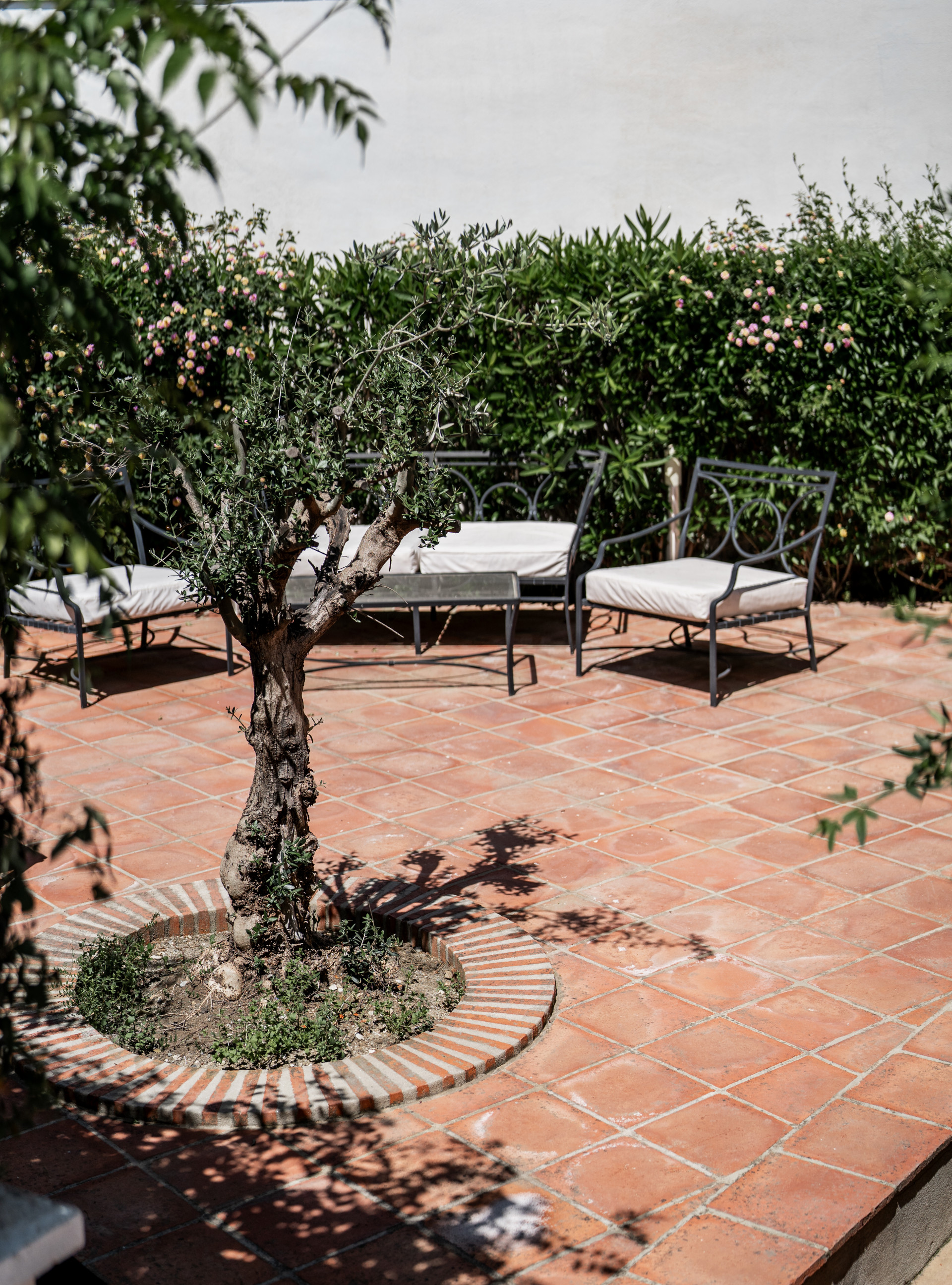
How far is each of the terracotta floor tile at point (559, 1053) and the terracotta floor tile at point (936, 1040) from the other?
0.86m

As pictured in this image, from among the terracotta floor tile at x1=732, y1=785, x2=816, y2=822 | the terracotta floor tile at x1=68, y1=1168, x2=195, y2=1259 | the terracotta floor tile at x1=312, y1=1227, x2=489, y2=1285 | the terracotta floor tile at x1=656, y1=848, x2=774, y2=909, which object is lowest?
the terracotta floor tile at x1=312, y1=1227, x2=489, y2=1285

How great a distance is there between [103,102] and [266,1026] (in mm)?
9122

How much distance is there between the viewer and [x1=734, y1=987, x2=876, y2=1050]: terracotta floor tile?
404 cm

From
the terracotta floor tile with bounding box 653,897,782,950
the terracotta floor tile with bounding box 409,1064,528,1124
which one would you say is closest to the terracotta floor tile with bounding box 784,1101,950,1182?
the terracotta floor tile with bounding box 409,1064,528,1124

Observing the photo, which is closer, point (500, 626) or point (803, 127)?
point (500, 626)

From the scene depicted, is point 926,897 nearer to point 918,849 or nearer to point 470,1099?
point 918,849

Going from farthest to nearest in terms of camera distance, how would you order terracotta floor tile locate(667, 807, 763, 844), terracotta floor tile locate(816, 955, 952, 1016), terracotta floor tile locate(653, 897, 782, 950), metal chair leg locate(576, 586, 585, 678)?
metal chair leg locate(576, 586, 585, 678) → terracotta floor tile locate(667, 807, 763, 844) → terracotta floor tile locate(653, 897, 782, 950) → terracotta floor tile locate(816, 955, 952, 1016)

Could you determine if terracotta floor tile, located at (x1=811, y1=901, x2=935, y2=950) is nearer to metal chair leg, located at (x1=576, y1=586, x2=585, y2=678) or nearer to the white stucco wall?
metal chair leg, located at (x1=576, y1=586, x2=585, y2=678)

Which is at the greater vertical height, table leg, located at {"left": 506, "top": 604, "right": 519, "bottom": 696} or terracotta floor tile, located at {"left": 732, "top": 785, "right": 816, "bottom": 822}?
Result: table leg, located at {"left": 506, "top": 604, "right": 519, "bottom": 696}

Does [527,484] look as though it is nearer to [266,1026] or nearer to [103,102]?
[103,102]

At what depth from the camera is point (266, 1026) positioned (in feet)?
12.8

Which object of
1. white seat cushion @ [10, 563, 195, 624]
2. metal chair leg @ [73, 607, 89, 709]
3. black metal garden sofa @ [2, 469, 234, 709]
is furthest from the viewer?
white seat cushion @ [10, 563, 195, 624]

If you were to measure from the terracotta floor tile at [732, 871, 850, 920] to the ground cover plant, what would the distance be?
4.02 feet

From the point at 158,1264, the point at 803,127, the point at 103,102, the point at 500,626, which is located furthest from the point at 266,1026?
the point at 103,102
